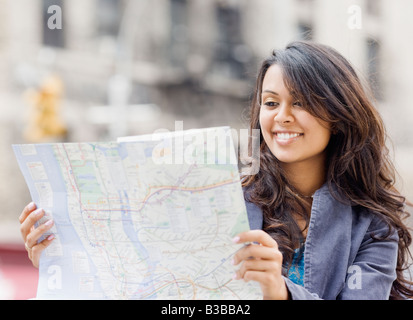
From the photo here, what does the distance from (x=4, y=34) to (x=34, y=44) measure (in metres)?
0.48

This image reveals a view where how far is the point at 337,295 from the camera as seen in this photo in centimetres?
133

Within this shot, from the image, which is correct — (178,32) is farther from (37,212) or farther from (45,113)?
(37,212)

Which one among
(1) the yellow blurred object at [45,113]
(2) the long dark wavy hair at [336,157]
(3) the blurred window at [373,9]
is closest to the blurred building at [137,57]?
(3) the blurred window at [373,9]

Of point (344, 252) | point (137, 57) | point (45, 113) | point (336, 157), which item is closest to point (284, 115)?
point (336, 157)

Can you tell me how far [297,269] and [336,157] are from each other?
33 cm

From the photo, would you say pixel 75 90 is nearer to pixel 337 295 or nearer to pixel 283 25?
pixel 283 25

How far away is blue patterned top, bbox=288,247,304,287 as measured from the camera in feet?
4.53

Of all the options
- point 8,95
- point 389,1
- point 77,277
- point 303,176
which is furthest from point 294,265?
point 8,95

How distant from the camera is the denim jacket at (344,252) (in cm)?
131

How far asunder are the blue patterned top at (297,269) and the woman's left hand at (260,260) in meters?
0.31

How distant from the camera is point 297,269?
140 cm

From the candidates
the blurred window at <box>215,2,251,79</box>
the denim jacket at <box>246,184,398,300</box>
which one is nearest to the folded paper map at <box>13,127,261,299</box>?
the denim jacket at <box>246,184,398,300</box>

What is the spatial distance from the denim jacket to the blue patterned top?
5 centimetres

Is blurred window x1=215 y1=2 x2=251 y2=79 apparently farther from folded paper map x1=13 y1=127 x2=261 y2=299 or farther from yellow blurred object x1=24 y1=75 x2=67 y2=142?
folded paper map x1=13 y1=127 x2=261 y2=299
